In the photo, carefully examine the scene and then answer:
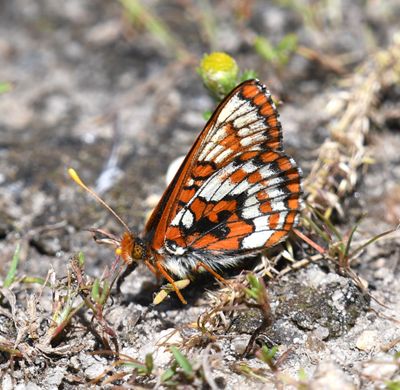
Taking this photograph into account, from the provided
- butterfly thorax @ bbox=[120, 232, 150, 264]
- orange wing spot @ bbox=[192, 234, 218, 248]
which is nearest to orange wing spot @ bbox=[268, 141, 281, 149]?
orange wing spot @ bbox=[192, 234, 218, 248]

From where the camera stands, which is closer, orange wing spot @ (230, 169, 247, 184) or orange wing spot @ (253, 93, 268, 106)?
orange wing spot @ (253, 93, 268, 106)

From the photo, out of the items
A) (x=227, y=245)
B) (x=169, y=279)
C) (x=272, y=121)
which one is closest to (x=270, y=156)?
(x=272, y=121)

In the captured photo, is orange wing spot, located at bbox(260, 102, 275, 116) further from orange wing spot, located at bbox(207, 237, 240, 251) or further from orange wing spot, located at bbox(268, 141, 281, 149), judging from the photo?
orange wing spot, located at bbox(207, 237, 240, 251)

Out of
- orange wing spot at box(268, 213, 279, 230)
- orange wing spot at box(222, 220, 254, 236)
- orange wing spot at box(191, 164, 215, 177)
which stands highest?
orange wing spot at box(191, 164, 215, 177)

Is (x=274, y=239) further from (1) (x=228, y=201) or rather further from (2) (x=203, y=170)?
(2) (x=203, y=170)

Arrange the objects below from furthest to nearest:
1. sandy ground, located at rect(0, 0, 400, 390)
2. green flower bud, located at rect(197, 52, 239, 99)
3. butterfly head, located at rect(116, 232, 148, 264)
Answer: green flower bud, located at rect(197, 52, 239, 99)
butterfly head, located at rect(116, 232, 148, 264)
sandy ground, located at rect(0, 0, 400, 390)

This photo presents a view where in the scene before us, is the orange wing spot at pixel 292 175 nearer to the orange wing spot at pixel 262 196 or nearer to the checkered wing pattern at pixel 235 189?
the checkered wing pattern at pixel 235 189

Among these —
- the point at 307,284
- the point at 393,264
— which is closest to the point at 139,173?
the point at 307,284

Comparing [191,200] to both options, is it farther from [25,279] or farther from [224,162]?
[25,279]
